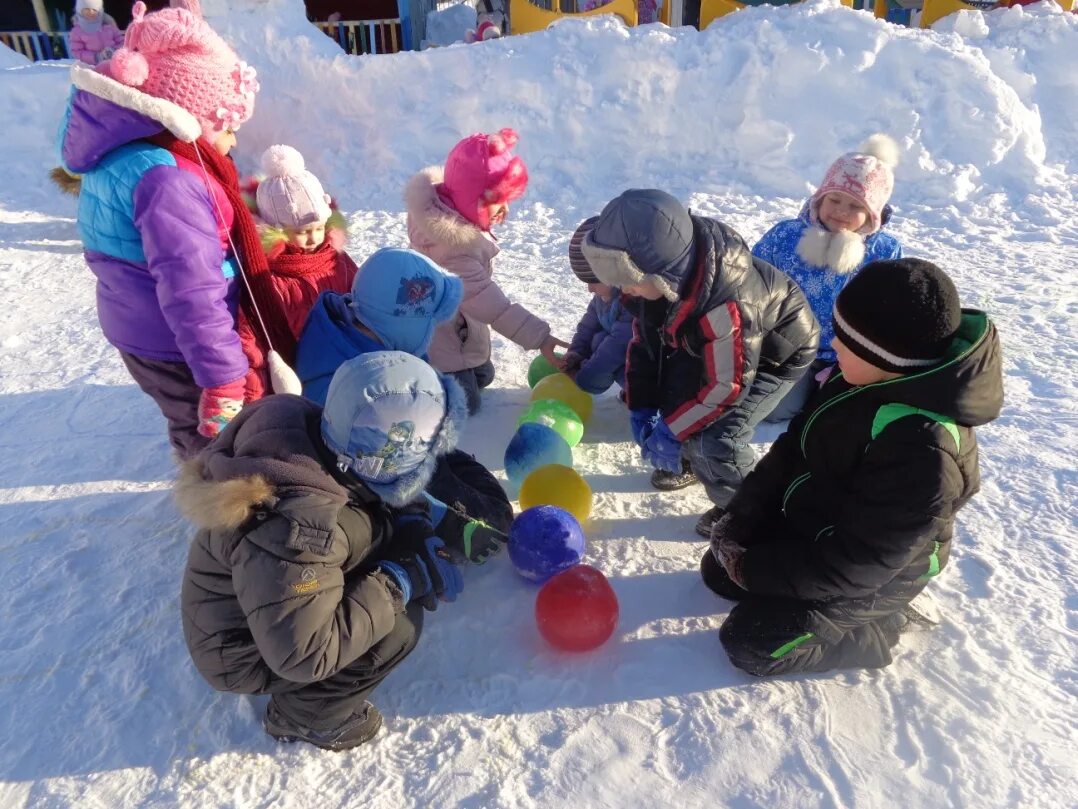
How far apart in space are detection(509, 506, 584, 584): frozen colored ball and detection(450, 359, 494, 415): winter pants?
4.00 ft

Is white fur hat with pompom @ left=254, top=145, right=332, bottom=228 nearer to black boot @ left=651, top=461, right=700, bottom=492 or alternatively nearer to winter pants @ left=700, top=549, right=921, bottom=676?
black boot @ left=651, top=461, right=700, bottom=492

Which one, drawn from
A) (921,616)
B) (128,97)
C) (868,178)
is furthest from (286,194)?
(921,616)

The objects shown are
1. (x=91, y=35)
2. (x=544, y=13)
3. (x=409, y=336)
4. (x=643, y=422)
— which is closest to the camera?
(x=409, y=336)

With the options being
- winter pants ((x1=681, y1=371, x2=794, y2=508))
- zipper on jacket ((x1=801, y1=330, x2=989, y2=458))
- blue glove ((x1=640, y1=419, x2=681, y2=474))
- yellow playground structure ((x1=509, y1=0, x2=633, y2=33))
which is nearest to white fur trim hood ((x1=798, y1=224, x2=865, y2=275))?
winter pants ((x1=681, y1=371, x2=794, y2=508))

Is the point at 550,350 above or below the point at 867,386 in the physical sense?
below

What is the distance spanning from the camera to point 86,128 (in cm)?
252

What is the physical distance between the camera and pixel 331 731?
7.27 ft

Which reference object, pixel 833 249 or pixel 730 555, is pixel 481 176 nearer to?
pixel 833 249

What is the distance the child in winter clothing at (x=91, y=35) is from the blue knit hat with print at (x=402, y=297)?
874cm

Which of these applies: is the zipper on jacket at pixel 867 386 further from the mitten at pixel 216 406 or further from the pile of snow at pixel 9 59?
the pile of snow at pixel 9 59

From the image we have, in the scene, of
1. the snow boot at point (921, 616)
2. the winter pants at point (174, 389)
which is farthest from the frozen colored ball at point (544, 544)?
the winter pants at point (174, 389)

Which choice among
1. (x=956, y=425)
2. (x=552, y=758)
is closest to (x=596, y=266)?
(x=956, y=425)

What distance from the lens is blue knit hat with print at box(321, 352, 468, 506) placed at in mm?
1882

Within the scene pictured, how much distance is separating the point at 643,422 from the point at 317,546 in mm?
2030
